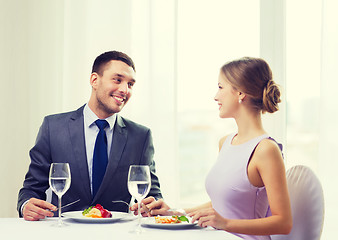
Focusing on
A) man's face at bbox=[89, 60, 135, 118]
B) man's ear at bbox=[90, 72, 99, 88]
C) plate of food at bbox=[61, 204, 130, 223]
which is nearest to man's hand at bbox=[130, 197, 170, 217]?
plate of food at bbox=[61, 204, 130, 223]

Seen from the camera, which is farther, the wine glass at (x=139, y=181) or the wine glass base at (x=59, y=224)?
the wine glass base at (x=59, y=224)

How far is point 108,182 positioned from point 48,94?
5.20 ft

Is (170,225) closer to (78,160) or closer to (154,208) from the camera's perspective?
(154,208)

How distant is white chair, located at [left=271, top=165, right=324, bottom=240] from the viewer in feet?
5.52

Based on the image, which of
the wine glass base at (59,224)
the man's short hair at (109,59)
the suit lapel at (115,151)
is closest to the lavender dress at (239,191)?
the suit lapel at (115,151)

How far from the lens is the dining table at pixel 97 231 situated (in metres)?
1.48

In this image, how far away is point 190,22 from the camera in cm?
353

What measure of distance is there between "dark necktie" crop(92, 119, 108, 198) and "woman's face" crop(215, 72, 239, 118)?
0.64 m

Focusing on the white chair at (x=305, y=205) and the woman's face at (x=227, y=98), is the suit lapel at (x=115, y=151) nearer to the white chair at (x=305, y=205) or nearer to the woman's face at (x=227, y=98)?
the woman's face at (x=227, y=98)

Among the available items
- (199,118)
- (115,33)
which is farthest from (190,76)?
(115,33)

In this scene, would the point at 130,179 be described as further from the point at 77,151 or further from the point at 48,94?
the point at 48,94

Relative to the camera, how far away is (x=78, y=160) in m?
2.36

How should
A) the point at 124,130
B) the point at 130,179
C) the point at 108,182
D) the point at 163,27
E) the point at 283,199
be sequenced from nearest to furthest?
the point at 130,179 → the point at 283,199 → the point at 108,182 → the point at 124,130 → the point at 163,27

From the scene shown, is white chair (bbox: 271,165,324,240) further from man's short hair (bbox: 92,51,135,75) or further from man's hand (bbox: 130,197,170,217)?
man's short hair (bbox: 92,51,135,75)
